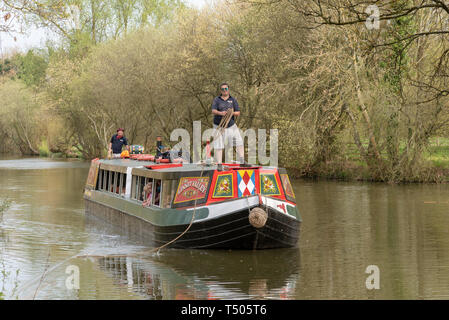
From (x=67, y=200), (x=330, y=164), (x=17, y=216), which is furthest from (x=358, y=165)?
(x=17, y=216)

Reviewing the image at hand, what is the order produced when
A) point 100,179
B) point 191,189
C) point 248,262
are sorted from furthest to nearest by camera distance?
1. point 100,179
2. point 191,189
3. point 248,262

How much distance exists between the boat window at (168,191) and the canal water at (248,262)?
978 millimetres

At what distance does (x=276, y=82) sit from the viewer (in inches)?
1069

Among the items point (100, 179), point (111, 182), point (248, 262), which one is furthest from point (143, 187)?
point (100, 179)

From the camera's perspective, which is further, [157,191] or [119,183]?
[119,183]

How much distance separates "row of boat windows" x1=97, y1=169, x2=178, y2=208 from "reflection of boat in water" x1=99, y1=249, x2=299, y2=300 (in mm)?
1120

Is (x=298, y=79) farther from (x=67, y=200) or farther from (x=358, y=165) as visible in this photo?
(x=67, y=200)

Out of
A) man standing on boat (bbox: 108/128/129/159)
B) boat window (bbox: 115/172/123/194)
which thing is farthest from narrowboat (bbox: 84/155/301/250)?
man standing on boat (bbox: 108/128/129/159)

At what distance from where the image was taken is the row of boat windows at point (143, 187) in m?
12.9

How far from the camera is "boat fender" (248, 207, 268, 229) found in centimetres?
1175

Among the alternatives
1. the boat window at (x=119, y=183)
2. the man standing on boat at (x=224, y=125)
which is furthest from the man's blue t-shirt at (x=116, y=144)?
the man standing on boat at (x=224, y=125)

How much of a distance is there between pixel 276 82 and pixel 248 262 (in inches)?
645
